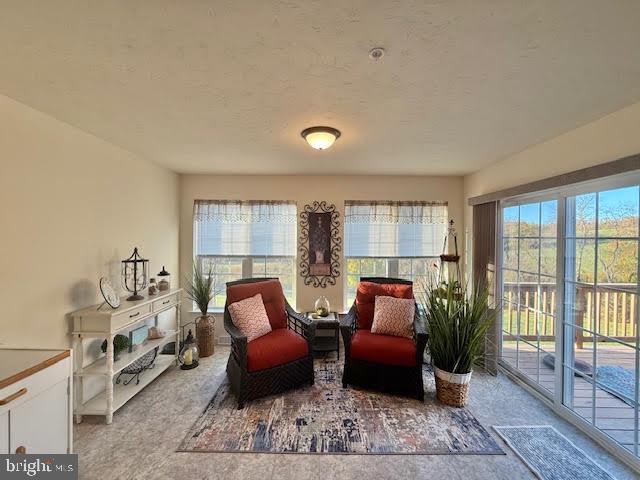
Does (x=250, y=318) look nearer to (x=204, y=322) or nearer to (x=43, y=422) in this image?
(x=204, y=322)

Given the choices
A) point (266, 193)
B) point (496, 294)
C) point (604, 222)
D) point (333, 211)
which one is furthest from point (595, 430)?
point (266, 193)

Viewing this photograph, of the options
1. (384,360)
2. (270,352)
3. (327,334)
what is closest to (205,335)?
(270,352)

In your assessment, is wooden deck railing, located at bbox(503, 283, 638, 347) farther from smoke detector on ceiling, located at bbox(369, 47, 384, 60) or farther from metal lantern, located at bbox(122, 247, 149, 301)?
metal lantern, located at bbox(122, 247, 149, 301)

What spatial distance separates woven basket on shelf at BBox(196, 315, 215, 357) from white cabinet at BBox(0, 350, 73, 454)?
1818 millimetres

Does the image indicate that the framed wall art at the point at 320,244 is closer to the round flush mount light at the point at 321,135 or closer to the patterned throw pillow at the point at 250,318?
the patterned throw pillow at the point at 250,318

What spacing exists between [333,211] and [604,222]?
2.73 meters

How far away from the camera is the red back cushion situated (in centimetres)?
304

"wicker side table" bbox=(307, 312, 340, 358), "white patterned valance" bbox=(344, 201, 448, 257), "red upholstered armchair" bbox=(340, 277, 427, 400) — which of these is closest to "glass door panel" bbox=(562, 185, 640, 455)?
"red upholstered armchair" bbox=(340, 277, 427, 400)

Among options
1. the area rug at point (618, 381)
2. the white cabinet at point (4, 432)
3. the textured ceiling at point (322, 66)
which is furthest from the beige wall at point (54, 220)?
the area rug at point (618, 381)

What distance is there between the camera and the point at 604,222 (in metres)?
2.12

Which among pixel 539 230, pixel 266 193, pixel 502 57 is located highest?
pixel 502 57

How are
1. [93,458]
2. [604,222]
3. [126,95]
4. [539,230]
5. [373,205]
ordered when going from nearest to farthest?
1. [126,95]
2. [93,458]
3. [604,222]
4. [539,230]
5. [373,205]

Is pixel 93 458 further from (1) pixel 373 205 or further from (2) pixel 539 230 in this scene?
(2) pixel 539 230

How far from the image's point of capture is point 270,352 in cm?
259
